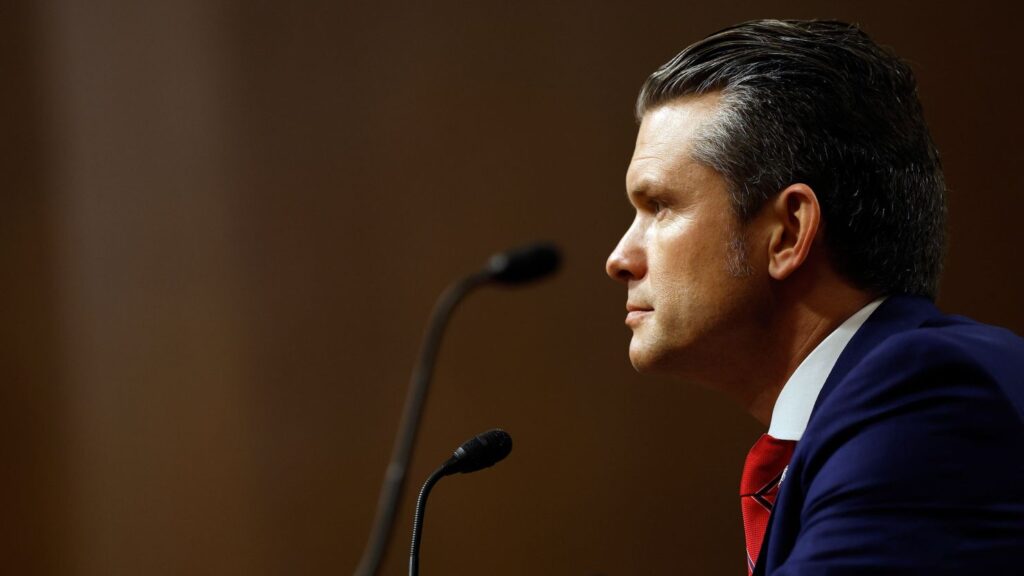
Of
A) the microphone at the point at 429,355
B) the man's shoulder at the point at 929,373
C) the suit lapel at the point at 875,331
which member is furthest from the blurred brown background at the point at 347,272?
the microphone at the point at 429,355

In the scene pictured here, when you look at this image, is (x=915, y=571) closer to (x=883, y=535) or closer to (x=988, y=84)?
(x=883, y=535)

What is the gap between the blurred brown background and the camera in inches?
98.3

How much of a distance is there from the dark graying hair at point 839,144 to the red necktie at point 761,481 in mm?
262

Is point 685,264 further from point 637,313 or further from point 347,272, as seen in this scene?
point 347,272

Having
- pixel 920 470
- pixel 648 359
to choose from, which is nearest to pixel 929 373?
pixel 920 470

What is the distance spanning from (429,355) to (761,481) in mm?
674

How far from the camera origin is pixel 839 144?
1.46 metres

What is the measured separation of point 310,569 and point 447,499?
0.36m

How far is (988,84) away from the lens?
2.57 metres

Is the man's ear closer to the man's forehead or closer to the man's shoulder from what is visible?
the man's forehead

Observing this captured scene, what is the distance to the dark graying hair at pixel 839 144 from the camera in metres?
1.46

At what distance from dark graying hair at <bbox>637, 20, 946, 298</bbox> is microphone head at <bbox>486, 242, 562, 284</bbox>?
0.60m

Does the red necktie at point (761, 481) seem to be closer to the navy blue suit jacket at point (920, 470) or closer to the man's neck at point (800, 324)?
the man's neck at point (800, 324)

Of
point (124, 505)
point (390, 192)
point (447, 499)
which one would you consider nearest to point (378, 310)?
point (390, 192)
